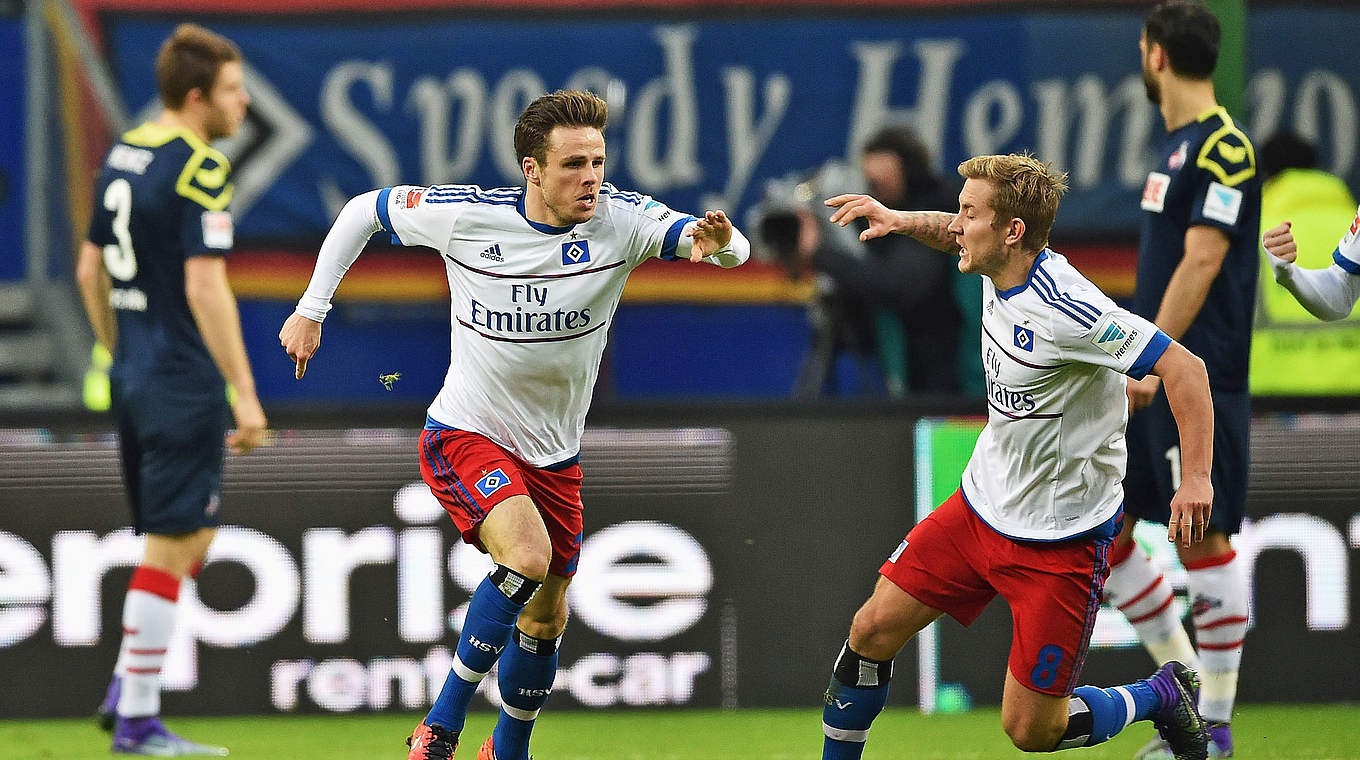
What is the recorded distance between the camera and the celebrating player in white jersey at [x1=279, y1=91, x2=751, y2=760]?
4926mm

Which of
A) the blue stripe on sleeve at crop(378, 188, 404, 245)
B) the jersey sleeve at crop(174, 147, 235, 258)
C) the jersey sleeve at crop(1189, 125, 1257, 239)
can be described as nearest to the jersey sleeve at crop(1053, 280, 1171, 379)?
the jersey sleeve at crop(1189, 125, 1257, 239)

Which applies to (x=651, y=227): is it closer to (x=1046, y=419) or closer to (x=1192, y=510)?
(x=1046, y=419)

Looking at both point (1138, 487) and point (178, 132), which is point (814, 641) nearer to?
point (1138, 487)

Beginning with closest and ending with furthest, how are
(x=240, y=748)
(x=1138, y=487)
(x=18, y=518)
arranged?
1. (x=1138, y=487)
2. (x=240, y=748)
3. (x=18, y=518)

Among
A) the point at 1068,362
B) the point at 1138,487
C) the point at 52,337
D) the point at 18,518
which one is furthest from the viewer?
the point at 52,337

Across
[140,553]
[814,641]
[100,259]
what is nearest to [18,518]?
[140,553]

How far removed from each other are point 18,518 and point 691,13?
16.6 ft

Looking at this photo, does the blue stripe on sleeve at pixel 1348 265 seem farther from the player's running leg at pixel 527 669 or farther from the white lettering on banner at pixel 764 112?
the white lettering on banner at pixel 764 112

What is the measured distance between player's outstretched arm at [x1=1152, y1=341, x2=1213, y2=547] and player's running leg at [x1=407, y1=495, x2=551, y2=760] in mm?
1715

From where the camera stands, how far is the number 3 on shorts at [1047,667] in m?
4.65

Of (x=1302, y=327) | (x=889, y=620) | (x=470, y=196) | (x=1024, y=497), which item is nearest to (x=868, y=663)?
(x=889, y=620)

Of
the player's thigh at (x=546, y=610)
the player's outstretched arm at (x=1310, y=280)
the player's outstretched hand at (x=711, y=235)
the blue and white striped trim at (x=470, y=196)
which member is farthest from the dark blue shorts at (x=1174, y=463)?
the blue and white striped trim at (x=470, y=196)

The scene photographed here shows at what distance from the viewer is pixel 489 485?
4.97 metres

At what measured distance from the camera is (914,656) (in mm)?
6789
